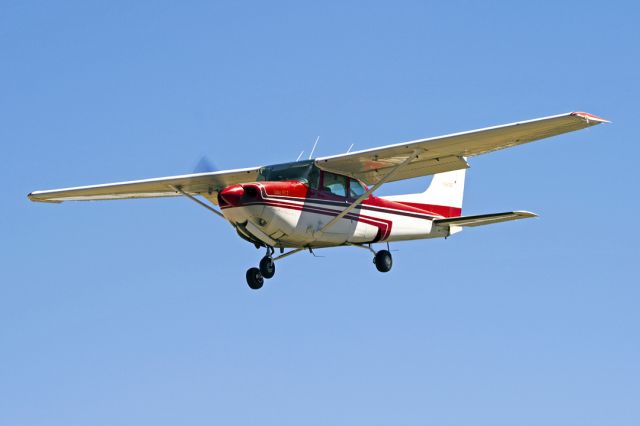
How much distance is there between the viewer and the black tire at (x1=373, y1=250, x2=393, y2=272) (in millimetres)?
26219

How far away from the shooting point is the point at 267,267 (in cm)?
2431

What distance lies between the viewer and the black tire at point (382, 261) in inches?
1032

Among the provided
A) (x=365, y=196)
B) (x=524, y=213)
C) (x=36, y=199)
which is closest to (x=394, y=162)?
(x=365, y=196)

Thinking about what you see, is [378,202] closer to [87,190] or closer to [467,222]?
[467,222]

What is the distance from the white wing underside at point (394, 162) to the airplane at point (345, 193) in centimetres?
2

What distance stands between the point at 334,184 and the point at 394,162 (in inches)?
54.9

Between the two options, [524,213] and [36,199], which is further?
[36,199]

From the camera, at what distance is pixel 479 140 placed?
23.6 meters

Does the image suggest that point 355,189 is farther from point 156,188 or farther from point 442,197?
point 156,188

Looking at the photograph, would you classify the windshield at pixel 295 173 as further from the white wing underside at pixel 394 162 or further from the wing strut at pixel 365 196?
the wing strut at pixel 365 196

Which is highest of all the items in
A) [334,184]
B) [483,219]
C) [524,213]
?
[483,219]

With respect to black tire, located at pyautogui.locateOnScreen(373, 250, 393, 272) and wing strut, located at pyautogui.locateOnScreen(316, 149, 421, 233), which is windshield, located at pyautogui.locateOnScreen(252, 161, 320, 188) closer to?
wing strut, located at pyautogui.locateOnScreen(316, 149, 421, 233)

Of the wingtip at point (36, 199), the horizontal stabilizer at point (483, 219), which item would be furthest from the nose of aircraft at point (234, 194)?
the wingtip at point (36, 199)

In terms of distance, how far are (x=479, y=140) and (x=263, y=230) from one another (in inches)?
183
